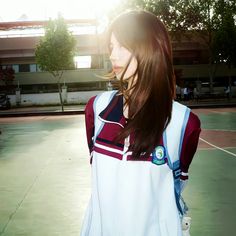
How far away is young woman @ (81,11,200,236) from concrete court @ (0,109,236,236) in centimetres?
316

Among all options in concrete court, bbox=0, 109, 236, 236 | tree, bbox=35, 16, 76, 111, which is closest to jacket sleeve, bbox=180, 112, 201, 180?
concrete court, bbox=0, 109, 236, 236

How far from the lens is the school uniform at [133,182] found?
5.32ft

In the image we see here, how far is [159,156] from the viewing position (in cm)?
162

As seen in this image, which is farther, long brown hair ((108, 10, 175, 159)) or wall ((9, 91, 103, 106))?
wall ((9, 91, 103, 106))

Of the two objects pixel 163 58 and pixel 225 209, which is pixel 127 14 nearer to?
pixel 163 58

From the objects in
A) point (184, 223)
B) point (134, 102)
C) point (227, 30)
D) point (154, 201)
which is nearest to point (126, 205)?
point (154, 201)

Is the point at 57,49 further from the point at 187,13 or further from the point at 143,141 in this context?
the point at 143,141

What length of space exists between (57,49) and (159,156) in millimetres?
34493

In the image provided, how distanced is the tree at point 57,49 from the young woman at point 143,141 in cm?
3340

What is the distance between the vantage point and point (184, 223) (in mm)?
1715

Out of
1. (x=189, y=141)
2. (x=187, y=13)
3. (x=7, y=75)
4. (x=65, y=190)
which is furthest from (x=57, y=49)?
(x=189, y=141)

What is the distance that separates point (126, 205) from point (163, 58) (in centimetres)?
61

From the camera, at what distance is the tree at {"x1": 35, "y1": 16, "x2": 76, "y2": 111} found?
1382 inches

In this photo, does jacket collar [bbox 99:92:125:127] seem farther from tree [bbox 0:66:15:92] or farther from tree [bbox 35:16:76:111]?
tree [bbox 0:66:15:92]
